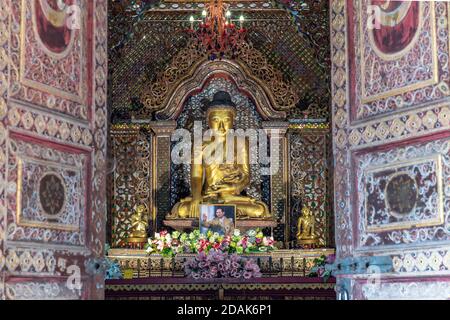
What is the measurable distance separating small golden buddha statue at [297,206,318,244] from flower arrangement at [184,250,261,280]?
2022 mm

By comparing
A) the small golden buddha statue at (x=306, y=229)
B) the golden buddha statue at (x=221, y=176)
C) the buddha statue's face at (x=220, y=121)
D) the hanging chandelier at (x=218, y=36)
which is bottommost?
the small golden buddha statue at (x=306, y=229)

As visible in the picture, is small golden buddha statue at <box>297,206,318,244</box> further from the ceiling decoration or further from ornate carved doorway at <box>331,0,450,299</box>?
ornate carved doorway at <box>331,0,450,299</box>

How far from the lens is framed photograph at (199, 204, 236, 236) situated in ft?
34.4

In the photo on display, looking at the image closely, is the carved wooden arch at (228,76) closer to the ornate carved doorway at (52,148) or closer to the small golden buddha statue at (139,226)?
the small golden buddha statue at (139,226)

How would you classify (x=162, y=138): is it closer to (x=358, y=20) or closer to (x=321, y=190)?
(x=321, y=190)

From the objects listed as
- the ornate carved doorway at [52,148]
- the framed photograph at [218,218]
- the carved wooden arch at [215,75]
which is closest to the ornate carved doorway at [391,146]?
the ornate carved doorway at [52,148]

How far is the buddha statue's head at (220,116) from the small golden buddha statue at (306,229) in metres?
1.48

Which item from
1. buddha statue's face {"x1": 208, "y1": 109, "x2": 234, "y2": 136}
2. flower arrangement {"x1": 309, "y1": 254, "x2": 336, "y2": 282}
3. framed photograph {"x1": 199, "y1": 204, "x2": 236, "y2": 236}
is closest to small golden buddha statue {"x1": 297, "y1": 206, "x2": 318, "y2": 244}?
flower arrangement {"x1": 309, "y1": 254, "x2": 336, "y2": 282}

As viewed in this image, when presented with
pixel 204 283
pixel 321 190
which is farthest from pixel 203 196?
pixel 204 283

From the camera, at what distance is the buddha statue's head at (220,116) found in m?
11.5

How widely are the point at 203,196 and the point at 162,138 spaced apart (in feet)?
3.03

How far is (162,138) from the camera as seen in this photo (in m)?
11.5

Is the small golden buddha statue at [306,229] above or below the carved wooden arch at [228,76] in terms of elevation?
below

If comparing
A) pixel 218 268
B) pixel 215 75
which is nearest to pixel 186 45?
pixel 215 75
